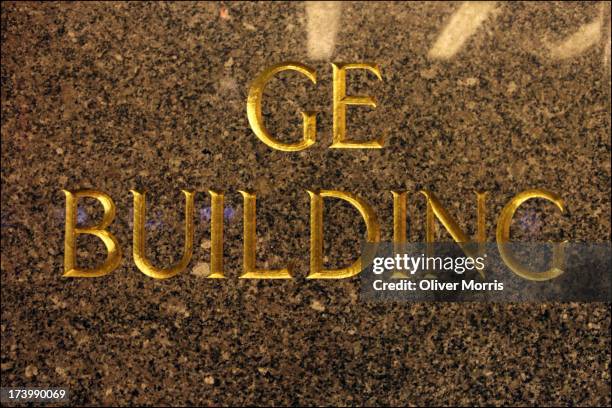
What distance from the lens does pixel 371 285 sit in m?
1.92

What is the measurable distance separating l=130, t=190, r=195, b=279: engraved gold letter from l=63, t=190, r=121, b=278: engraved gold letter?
0.23 ft

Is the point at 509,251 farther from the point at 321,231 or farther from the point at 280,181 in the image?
the point at 280,181

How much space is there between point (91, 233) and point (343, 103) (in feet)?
3.11

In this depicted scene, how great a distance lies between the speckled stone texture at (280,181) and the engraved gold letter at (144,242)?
0.09 ft

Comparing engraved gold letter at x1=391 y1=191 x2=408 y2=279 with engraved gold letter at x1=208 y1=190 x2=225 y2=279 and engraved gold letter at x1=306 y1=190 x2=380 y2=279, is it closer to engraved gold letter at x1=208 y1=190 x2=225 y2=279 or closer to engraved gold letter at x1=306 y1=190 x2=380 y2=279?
engraved gold letter at x1=306 y1=190 x2=380 y2=279

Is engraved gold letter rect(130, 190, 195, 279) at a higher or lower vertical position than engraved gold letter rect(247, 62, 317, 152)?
lower

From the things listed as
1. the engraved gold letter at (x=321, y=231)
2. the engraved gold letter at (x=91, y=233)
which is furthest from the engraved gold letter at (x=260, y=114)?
the engraved gold letter at (x=91, y=233)

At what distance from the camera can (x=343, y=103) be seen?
76.3 inches

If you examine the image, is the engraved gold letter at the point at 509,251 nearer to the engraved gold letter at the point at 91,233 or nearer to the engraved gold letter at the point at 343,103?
the engraved gold letter at the point at 343,103

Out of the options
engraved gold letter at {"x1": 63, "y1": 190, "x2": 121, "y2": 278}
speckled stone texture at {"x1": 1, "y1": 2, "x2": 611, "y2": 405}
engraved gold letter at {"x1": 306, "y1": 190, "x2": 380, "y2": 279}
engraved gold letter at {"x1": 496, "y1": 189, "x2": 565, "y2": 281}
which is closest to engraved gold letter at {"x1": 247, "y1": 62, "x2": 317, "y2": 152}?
speckled stone texture at {"x1": 1, "y1": 2, "x2": 611, "y2": 405}

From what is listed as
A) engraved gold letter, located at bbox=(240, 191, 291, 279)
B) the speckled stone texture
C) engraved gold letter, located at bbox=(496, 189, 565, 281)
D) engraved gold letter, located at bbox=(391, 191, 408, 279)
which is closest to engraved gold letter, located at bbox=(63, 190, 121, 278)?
the speckled stone texture

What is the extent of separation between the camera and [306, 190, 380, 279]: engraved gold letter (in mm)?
1914

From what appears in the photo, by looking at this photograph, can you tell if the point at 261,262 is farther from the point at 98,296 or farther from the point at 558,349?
the point at 558,349

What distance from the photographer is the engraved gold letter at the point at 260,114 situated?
1.93m
